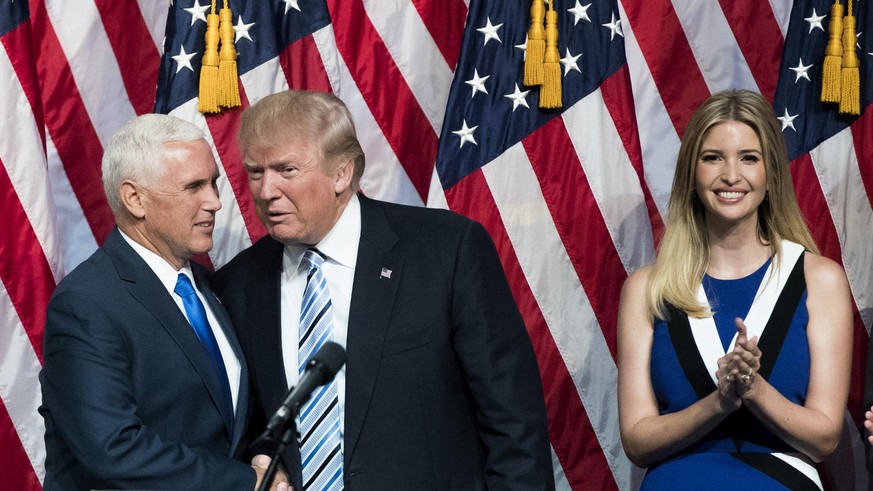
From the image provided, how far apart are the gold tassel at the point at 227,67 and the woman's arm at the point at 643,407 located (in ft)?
4.98

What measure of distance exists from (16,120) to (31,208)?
0.31m

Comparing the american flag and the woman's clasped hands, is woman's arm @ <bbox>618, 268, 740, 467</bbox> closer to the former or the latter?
the woman's clasped hands

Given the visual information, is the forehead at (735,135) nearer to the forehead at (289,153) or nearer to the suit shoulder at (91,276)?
the forehead at (289,153)

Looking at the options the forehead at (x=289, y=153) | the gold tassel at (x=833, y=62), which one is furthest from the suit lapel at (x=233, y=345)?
the gold tassel at (x=833, y=62)

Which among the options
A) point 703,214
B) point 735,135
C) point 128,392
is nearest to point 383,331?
point 128,392

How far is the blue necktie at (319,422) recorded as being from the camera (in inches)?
124

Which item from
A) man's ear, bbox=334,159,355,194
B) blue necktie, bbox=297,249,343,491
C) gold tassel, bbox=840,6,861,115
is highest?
gold tassel, bbox=840,6,861,115

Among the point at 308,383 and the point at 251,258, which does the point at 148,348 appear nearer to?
the point at 251,258

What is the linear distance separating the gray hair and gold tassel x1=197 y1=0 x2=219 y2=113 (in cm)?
80

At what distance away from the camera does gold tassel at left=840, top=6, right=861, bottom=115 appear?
4.06 metres

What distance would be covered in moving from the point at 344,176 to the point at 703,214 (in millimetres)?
1088

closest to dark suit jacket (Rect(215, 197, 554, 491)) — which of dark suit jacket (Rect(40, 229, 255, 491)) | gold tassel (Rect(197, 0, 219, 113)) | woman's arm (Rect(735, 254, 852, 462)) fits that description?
dark suit jacket (Rect(40, 229, 255, 491))

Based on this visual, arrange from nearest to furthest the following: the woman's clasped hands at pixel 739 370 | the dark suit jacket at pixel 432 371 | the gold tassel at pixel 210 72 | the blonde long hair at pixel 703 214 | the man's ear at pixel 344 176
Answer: the woman's clasped hands at pixel 739 370 → the dark suit jacket at pixel 432 371 → the man's ear at pixel 344 176 → the blonde long hair at pixel 703 214 → the gold tassel at pixel 210 72

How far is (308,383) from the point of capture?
2.11 metres
